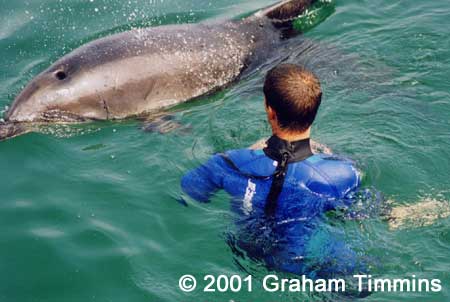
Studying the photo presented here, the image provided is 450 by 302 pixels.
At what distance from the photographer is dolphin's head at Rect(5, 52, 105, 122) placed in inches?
316

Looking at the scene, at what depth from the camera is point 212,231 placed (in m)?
6.29

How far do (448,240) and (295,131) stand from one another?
1.75 m

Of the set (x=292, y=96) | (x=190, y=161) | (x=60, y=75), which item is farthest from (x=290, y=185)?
(x=60, y=75)

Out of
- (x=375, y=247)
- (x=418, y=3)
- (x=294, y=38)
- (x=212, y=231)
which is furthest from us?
(x=418, y=3)

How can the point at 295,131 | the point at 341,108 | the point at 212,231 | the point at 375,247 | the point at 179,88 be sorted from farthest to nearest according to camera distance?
the point at 179,88
the point at 341,108
the point at 212,231
the point at 375,247
the point at 295,131

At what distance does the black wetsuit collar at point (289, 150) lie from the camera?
5422 mm

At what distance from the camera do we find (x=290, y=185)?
545cm

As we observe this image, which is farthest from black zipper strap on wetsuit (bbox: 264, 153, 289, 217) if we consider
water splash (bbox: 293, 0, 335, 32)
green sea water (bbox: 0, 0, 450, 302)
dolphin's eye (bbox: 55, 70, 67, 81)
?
water splash (bbox: 293, 0, 335, 32)

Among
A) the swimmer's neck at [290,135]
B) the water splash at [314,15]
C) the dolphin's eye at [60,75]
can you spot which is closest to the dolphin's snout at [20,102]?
the dolphin's eye at [60,75]

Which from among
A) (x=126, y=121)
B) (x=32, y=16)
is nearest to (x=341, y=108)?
(x=126, y=121)

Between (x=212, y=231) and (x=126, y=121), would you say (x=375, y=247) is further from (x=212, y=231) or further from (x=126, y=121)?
(x=126, y=121)

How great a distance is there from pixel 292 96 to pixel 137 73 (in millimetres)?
3579

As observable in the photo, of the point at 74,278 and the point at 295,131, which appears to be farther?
the point at 74,278

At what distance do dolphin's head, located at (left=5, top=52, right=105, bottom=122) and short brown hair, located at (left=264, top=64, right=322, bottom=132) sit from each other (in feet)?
11.2
